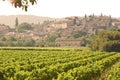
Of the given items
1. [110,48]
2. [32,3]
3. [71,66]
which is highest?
[32,3]

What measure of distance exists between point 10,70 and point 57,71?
11.8 ft

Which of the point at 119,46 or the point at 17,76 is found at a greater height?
the point at 17,76

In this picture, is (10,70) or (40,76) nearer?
(40,76)

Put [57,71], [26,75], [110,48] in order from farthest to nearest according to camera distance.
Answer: [110,48] < [57,71] < [26,75]

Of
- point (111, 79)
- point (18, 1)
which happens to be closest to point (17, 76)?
point (111, 79)

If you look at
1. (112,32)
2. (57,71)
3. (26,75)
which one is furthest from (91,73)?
(112,32)

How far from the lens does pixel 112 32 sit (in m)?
119

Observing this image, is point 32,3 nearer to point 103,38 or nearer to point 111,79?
point 111,79

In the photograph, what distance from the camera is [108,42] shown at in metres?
110

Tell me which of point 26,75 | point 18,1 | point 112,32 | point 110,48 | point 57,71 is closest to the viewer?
point 18,1

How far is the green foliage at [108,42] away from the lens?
109688mm

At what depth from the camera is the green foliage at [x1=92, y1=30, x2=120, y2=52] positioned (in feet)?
360

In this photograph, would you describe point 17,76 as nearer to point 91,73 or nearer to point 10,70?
point 10,70

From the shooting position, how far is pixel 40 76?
2242cm
